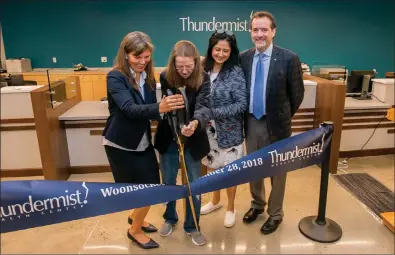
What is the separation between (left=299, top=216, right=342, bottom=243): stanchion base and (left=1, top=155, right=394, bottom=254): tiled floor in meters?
0.04

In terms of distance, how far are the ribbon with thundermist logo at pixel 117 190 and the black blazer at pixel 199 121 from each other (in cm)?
22

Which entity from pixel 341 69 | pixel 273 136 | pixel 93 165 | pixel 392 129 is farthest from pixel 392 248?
pixel 93 165

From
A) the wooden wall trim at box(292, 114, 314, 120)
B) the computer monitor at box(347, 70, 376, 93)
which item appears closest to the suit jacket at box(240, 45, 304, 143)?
the wooden wall trim at box(292, 114, 314, 120)

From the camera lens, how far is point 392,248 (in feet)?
7.25

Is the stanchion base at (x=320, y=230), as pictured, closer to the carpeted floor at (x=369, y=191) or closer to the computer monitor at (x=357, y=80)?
the carpeted floor at (x=369, y=191)

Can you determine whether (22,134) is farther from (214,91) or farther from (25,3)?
(25,3)

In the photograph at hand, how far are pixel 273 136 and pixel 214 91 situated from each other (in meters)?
0.51

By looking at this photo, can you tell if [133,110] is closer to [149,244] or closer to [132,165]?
[132,165]

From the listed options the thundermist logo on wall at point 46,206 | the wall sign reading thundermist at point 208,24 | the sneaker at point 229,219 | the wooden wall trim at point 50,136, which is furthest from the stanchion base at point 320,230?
the wall sign reading thundermist at point 208,24

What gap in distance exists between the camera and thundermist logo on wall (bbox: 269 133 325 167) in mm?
2002

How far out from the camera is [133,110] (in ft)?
5.52

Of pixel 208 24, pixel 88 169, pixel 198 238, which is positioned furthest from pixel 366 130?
pixel 208 24

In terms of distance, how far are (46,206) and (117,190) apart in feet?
1.18

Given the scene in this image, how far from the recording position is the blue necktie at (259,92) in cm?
209
